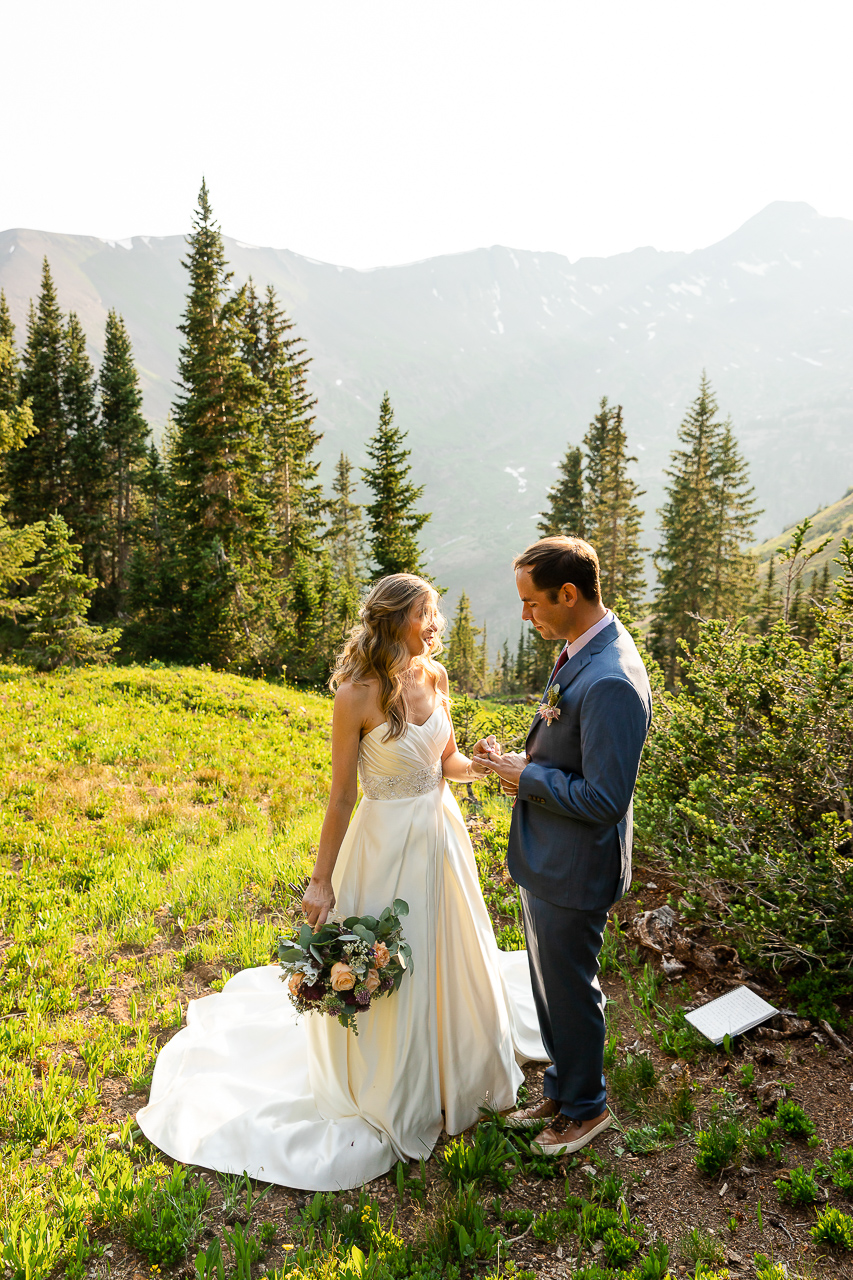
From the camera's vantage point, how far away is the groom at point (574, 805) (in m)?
2.94

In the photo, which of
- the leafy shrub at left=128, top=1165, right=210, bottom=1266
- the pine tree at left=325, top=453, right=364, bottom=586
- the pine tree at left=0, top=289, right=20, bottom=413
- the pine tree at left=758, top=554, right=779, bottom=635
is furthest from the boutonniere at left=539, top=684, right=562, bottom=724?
the pine tree at left=0, top=289, right=20, bottom=413

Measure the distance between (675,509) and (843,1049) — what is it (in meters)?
35.4

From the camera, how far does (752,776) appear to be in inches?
181

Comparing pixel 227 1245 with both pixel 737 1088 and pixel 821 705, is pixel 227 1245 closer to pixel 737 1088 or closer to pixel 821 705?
pixel 737 1088

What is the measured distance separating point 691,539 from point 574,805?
33.9 metres

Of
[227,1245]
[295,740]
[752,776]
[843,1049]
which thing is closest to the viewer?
[227,1245]

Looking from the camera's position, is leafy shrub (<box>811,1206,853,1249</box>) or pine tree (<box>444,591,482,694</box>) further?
pine tree (<box>444,591,482,694</box>)

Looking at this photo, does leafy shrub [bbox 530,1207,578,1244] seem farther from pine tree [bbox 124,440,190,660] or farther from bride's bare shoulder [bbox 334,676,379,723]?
pine tree [bbox 124,440,190,660]

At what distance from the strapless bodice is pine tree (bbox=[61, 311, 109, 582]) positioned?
120ft

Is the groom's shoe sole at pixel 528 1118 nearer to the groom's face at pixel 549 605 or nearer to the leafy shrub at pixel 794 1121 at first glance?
the leafy shrub at pixel 794 1121

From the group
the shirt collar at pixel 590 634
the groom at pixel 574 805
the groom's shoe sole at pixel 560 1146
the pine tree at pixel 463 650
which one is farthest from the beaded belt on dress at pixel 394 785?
the pine tree at pixel 463 650

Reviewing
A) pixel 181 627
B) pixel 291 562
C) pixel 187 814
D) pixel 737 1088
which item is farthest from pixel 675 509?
pixel 737 1088

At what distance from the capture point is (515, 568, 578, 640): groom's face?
125 inches

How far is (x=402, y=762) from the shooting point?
148 inches
